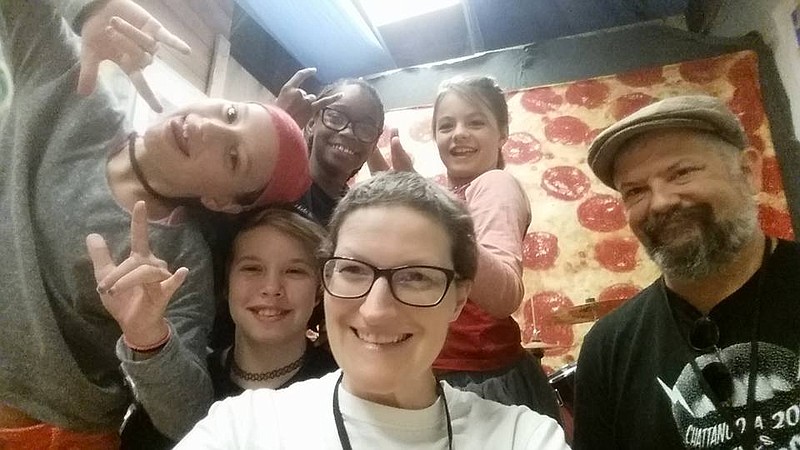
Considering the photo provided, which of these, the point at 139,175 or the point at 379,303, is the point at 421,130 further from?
the point at 379,303

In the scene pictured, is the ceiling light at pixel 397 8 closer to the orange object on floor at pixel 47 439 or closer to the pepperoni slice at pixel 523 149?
the pepperoni slice at pixel 523 149

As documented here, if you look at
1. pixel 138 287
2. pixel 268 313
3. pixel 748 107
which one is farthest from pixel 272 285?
pixel 748 107

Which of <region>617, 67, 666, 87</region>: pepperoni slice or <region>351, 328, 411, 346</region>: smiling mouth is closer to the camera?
<region>351, 328, 411, 346</region>: smiling mouth

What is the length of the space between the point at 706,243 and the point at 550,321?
52.9 inches

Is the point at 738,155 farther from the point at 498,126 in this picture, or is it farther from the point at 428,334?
the point at 428,334

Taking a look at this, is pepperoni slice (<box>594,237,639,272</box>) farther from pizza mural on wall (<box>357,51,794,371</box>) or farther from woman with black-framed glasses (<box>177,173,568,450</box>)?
woman with black-framed glasses (<box>177,173,568,450</box>)

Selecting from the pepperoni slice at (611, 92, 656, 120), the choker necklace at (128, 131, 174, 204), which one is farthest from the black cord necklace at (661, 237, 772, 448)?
the pepperoni slice at (611, 92, 656, 120)

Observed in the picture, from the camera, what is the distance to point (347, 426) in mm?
840

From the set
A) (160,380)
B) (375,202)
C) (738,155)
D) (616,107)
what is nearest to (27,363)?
(160,380)

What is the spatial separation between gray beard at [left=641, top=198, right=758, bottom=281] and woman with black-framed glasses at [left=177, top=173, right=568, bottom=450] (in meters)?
0.49

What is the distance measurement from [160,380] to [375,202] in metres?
0.44

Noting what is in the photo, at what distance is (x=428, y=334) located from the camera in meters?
0.85

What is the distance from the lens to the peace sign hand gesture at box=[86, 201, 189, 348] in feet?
2.99

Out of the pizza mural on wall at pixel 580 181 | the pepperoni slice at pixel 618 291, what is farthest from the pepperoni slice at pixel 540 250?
the pepperoni slice at pixel 618 291
